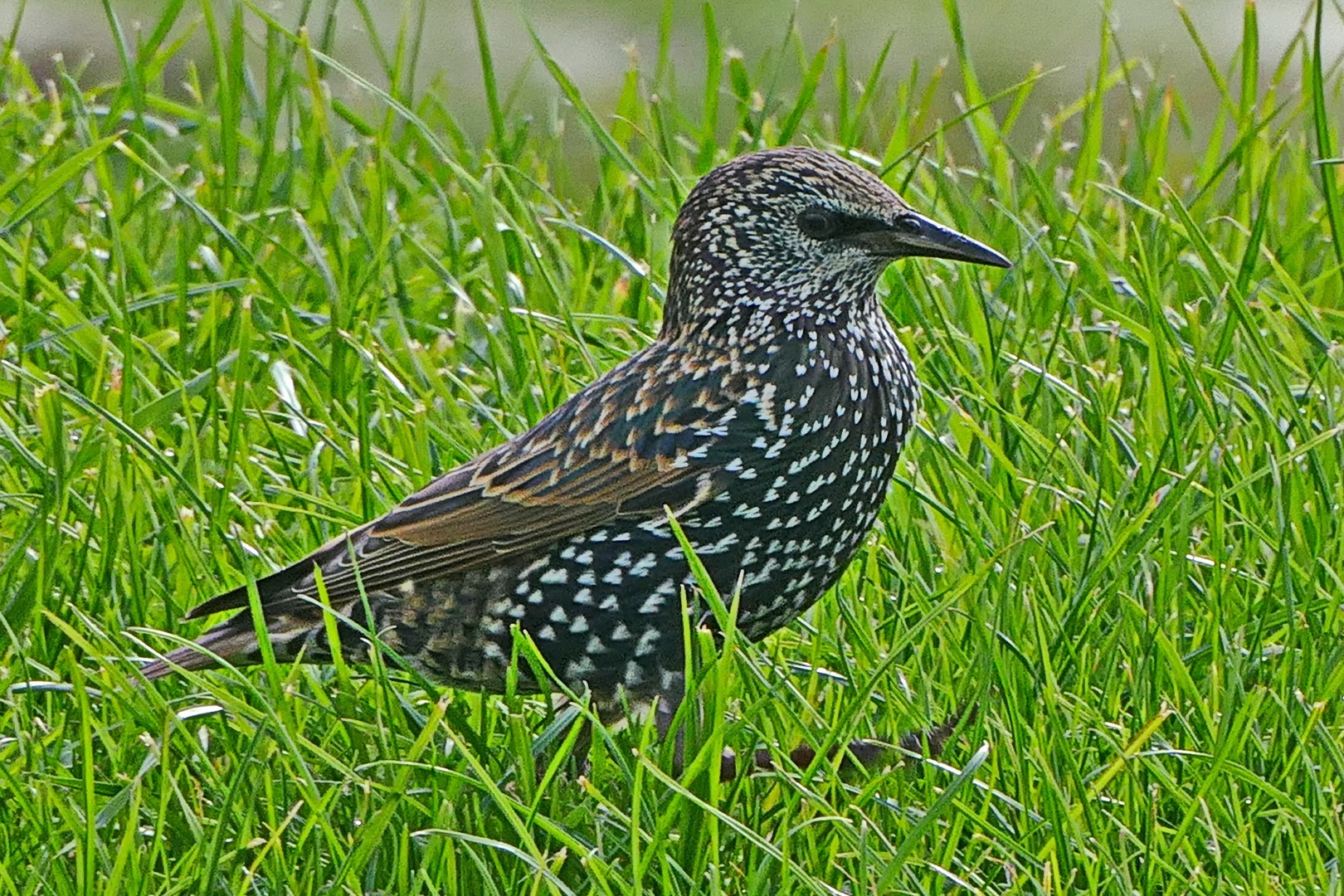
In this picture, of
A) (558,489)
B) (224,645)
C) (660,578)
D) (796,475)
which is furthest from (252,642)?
(796,475)

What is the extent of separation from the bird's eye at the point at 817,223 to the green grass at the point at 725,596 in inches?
22.0

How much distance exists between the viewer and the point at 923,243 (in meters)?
3.66

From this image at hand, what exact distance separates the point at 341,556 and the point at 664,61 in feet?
7.81

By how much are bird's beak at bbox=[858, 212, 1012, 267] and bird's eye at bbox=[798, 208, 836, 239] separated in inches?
2.6

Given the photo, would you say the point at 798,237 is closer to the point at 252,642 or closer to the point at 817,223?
the point at 817,223

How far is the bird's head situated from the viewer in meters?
3.68

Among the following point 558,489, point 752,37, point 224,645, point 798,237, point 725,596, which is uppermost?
point 798,237

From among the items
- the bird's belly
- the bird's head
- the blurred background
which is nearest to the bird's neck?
the bird's head

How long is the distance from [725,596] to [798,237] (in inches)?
24.7

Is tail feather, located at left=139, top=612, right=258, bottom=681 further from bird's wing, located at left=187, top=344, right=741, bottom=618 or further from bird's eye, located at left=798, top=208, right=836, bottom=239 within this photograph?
bird's eye, located at left=798, top=208, right=836, bottom=239

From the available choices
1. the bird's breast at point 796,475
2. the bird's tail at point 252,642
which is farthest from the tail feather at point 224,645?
the bird's breast at point 796,475

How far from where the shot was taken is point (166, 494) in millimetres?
4043

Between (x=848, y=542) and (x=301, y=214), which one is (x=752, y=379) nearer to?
(x=848, y=542)

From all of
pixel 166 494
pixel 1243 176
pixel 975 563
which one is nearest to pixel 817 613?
pixel 975 563
